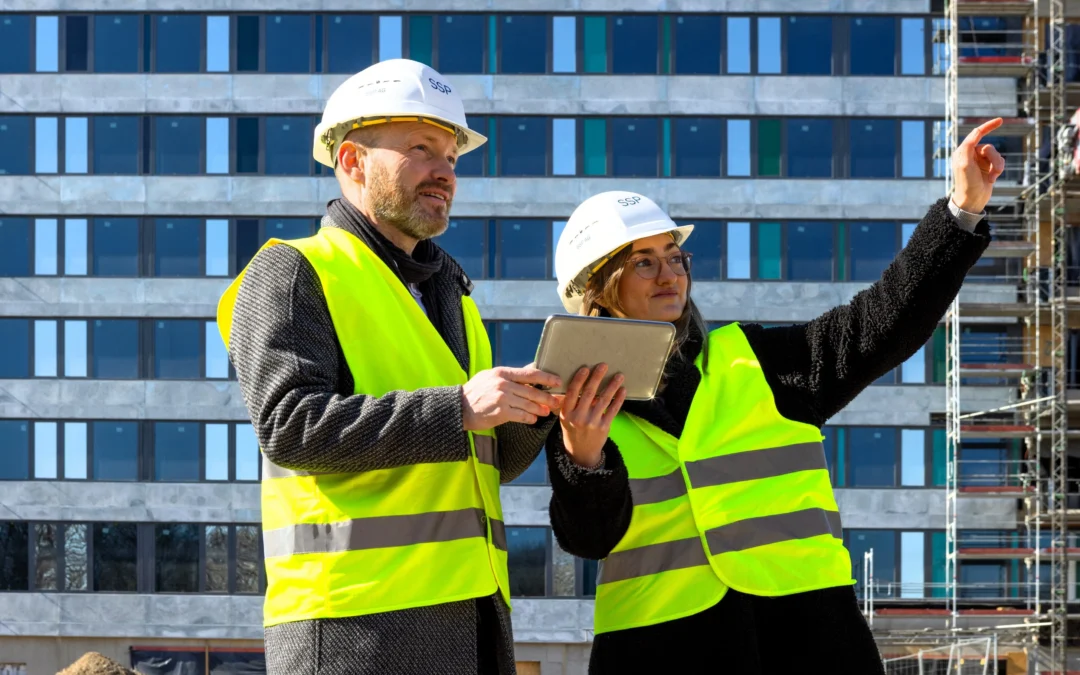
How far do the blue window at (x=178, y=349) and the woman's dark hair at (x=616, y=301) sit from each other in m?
30.6

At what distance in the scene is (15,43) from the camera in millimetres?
34344

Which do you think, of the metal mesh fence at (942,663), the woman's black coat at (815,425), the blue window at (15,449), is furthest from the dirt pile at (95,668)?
the blue window at (15,449)

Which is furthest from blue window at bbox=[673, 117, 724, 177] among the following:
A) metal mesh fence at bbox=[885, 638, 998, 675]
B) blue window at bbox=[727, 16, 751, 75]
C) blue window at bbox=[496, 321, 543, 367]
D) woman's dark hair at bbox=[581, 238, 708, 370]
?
woman's dark hair at bbox=[581, 238, 708, 370]

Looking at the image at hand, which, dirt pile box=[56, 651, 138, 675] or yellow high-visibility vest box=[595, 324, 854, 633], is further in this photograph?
dirt pile box=[56, 651, 138, 675]

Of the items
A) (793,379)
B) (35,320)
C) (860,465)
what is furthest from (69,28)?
(793,379)

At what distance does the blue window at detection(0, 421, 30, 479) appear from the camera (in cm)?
Answer: 3391

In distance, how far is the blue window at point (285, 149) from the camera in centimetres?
3403

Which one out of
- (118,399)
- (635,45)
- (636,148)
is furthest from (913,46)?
(118,399)

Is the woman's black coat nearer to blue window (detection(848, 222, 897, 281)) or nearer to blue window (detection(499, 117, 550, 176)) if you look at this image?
blue window (detection(499, 117, 550, 176))

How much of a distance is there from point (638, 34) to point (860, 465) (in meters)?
11.0

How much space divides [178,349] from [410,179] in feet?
103

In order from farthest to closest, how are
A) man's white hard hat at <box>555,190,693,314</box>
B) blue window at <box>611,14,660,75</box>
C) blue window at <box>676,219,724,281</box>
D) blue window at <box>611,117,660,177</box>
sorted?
blue window at <box>611,14,660,75</box> < blue window at <box>611,117,660,177</box> < blue window at <box>676,219,724,281</box> < man's white hard hat at <box>555,190,693,314</box>

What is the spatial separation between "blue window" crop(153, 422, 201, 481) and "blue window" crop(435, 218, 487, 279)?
7165mm

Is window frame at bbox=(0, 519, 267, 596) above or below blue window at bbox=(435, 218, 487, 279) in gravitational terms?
below
